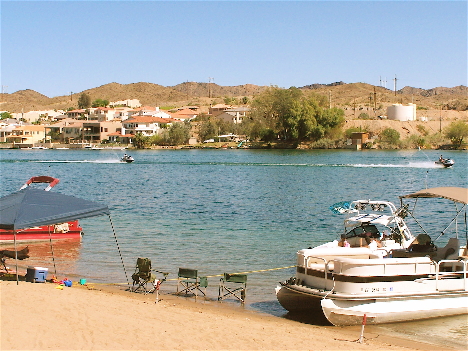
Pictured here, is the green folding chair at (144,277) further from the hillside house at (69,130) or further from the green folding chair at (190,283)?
the hillside house at (69,130)

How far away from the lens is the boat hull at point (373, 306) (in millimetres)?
14836

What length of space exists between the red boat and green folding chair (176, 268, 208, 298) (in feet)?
29.4

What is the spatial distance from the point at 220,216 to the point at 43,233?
12269mm

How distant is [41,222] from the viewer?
52.8ft

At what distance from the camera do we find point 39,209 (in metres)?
16.5

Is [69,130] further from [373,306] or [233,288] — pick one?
[373,306]

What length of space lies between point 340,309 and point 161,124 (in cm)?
14891

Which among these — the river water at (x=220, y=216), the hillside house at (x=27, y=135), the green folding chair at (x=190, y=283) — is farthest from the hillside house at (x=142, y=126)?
the green folding chair at (x=190, y=283)

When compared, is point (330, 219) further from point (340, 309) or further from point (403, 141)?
point (403, 141)

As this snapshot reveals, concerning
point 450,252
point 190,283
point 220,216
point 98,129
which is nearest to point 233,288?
point 190,283

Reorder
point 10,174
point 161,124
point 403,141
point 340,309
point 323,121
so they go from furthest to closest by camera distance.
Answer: point 161,124
point 403,141
point 323,121
point 10,174
point 340,309

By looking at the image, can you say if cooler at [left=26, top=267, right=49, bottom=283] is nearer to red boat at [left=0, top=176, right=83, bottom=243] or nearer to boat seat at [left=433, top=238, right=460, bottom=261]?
red boat at [left=0, top=176, right=83, bottom=243]

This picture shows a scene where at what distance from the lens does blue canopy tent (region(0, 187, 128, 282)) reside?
1591 cm

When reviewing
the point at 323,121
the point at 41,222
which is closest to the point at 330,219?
the point at 41,222
